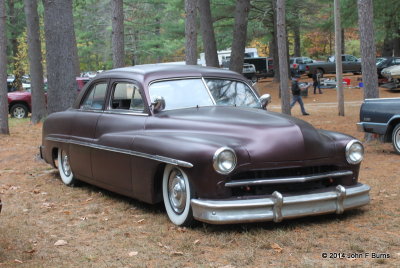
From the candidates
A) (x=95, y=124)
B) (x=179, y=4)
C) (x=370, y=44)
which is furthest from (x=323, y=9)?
(x=95, y=124)

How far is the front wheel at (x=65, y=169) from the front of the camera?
8.74 m

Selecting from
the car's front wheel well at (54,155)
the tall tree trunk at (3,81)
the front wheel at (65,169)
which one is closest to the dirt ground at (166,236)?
the front wheel at (65,169)

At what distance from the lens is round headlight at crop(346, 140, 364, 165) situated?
244 inches

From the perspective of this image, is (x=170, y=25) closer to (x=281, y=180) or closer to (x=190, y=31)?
(x=190, y=31)

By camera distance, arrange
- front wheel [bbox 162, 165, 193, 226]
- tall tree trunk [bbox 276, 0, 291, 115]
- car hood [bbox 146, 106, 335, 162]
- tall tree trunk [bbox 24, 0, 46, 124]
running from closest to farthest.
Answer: car hood [bbox 146, 106, 335, 162] → front wheel [bbox 162, 165, 193, 226] → tall tree trunk [bbox 276, 0, 291, 115] → tall tree trunk [bbox 24, 0, 46, 124]

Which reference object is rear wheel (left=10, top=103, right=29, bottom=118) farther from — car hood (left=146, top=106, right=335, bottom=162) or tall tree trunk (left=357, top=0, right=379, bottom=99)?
car hood (left=146, top=106, right=335, bottom=162)

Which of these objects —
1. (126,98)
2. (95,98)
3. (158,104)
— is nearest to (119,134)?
(126,98)

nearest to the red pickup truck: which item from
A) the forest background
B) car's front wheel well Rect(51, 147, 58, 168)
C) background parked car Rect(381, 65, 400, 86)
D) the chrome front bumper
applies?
the forest background

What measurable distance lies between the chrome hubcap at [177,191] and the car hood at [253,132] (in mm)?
422

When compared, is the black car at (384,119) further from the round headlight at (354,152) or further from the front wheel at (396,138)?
the round headlight at (354,152)

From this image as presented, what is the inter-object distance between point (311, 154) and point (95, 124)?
321 centimetres

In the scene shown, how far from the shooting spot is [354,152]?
20.6ft

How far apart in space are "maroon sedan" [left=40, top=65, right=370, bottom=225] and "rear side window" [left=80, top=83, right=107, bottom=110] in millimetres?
58

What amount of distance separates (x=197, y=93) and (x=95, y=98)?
187cm
